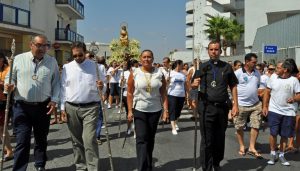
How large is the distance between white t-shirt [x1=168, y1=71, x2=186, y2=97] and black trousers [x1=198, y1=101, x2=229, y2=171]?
4.50m

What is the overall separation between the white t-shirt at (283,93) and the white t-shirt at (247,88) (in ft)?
1.74

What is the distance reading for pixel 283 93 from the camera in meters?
7.20

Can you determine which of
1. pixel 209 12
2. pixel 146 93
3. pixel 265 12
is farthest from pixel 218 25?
pixel 146 93

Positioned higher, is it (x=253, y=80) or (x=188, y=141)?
(x=253, y=80)

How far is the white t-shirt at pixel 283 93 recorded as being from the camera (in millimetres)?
7191

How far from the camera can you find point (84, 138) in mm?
6000

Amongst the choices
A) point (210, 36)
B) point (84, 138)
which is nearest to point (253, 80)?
point (84, 138)

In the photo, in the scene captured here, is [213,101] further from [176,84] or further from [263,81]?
[176,84]

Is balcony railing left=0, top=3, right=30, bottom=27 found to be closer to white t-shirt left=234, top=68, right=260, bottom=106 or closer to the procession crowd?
white t-shirt left=234, top=68, right=260, bottom=106

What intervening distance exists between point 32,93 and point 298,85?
14.7ft

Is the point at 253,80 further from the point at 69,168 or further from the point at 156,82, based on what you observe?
the point at 69,168

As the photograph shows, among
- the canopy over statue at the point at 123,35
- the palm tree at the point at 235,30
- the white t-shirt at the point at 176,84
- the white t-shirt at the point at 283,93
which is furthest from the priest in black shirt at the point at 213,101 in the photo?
the palm tree at the point at 235,30

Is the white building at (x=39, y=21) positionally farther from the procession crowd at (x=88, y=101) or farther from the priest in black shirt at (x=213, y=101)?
the priest in black shirt at (x=213, y=101)

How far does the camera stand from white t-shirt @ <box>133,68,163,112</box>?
6.15m
